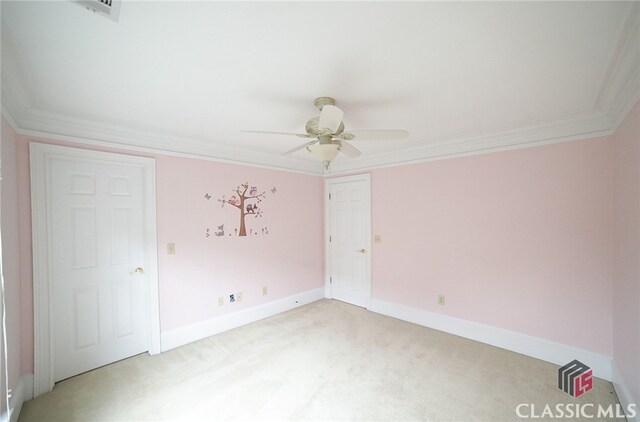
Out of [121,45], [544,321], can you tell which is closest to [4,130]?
[121,45]

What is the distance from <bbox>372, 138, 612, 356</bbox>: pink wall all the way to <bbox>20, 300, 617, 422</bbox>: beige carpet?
45 cm

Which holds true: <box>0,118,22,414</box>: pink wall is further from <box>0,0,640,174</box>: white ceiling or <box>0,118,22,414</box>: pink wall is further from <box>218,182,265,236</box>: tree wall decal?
<box>218,182,265,236</box>: tree wall decal

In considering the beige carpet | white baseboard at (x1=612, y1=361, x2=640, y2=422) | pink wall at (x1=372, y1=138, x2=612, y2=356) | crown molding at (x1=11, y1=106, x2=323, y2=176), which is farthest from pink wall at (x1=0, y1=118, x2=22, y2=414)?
white baseboard at (x1=612, y1=361, x2=640, y2=422)

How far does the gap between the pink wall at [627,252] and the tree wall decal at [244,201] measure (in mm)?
3377

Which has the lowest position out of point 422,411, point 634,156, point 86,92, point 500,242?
point 422,411

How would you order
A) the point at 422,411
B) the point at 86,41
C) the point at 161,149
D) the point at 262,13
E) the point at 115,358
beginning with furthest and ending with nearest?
1. the point at 161,149
2. the point at 115,358
3. the point at 422,411
4. the point at 86,41
5. the point at 262,13

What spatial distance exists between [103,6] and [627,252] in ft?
10.8

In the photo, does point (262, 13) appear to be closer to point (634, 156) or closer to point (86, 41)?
point (86, 41)

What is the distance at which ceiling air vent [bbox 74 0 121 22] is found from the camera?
0.99 m

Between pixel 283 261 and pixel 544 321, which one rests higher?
pixel 283 261

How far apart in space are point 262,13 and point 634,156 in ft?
7.96

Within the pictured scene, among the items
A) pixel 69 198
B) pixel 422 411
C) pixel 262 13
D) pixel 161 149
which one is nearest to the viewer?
pixel 262 13

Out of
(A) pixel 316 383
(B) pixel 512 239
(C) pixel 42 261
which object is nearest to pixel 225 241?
(C) pixel 42 261

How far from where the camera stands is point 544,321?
8.09ft
